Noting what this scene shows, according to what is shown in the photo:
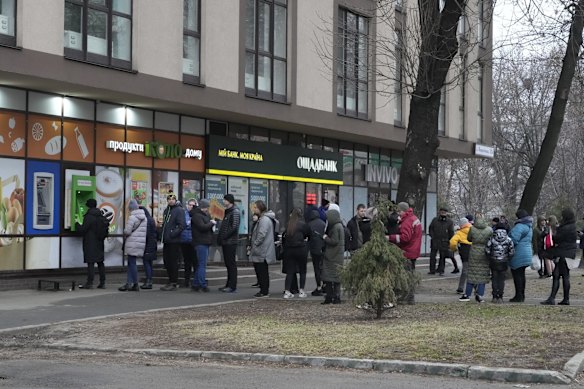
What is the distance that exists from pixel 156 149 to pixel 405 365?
16.3 metres

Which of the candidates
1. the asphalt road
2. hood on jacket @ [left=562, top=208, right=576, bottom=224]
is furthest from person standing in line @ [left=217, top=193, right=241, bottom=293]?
the asphalt road

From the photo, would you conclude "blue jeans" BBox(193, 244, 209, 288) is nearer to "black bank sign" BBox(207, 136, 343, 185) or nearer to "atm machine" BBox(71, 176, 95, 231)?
"atm machine" BBox(71, 176, 95, 231)

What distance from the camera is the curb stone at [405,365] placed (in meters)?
9.18

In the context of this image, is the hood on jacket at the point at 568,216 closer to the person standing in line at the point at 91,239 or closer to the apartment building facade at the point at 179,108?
the apartment building facade at the point at 179,108

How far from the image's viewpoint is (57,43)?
20688 mm

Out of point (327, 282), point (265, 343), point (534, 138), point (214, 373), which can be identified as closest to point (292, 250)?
point (327, 282)

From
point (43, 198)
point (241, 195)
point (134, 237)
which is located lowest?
point (134, 237)

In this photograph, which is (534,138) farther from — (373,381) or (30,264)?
(373,381)

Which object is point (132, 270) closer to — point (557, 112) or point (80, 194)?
point (80, 194)

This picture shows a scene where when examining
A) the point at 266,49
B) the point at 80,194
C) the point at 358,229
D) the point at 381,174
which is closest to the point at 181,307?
the point at 358,229

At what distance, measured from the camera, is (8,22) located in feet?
65.2

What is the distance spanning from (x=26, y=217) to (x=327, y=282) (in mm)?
8073

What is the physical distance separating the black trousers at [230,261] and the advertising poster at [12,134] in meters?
5.30

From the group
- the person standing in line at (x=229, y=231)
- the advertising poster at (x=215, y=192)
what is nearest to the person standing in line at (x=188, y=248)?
the person standing in line at (x=229, y=231)
